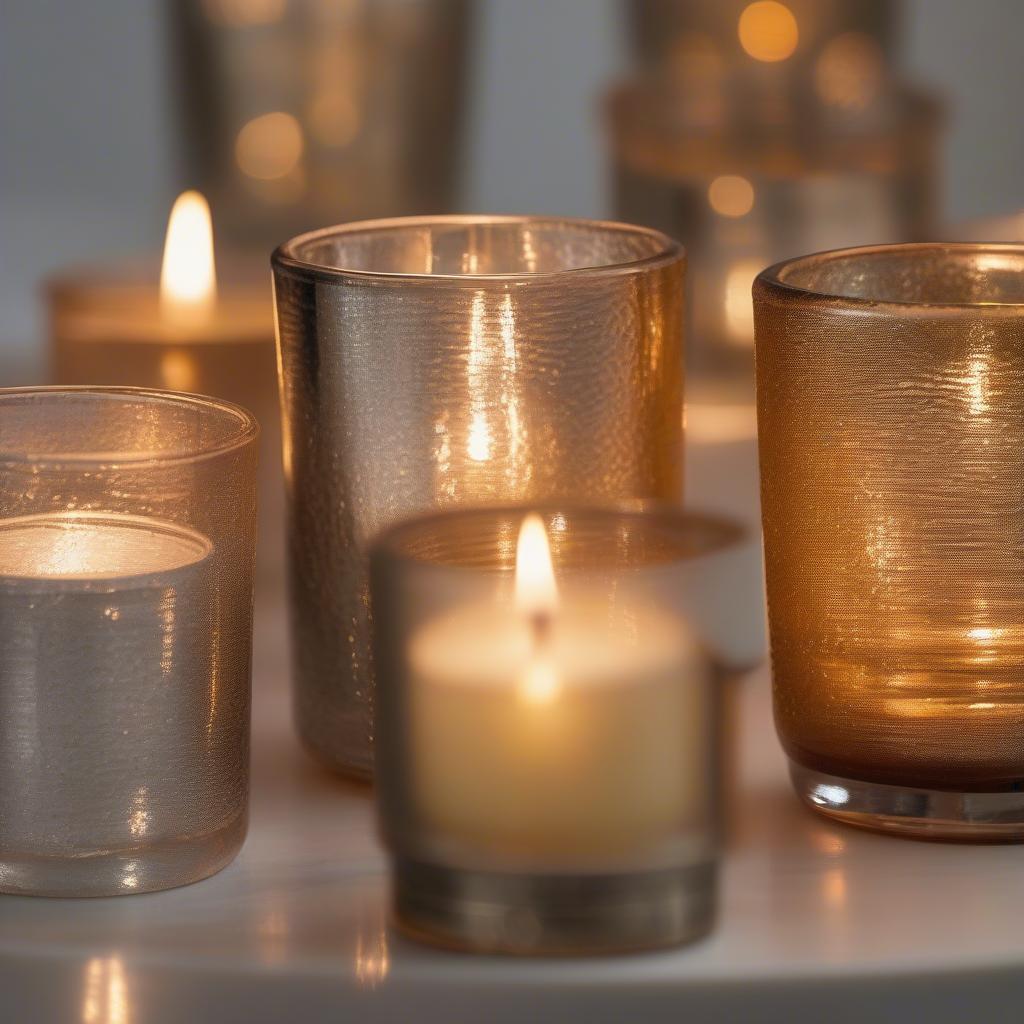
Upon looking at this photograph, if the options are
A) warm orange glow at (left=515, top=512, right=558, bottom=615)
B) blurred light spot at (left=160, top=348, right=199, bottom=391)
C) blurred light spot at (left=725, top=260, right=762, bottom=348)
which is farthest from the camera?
blurred light spot at (left=725, top=260, right=762, bottom=348)

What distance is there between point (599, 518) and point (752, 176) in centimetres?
63

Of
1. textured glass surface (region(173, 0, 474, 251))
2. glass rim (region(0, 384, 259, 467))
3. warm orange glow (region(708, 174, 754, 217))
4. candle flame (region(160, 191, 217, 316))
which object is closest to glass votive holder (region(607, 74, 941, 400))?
warm orange glow (region(708, 174, 754, 217))

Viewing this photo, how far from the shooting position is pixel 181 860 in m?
0.46

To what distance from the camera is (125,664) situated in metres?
0.44

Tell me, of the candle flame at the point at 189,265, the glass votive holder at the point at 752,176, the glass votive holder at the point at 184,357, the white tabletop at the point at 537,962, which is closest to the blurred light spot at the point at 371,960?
the white tabletop at the point at 537,962

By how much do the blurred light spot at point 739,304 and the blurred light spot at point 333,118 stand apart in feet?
0.74

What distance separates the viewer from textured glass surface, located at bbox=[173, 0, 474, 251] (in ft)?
3.46

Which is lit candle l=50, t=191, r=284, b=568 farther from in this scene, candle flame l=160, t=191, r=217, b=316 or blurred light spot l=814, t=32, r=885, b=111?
blurred light spot l=814, t=32, r=885, b=111

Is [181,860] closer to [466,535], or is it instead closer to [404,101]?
[466,535]

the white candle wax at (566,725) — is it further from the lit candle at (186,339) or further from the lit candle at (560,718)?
the lit candle at (186,339)

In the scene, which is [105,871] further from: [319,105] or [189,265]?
[319,105]

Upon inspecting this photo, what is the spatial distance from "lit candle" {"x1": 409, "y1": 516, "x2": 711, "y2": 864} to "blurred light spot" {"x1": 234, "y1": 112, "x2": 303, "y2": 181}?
0.71 m

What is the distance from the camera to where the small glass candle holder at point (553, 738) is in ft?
1.31

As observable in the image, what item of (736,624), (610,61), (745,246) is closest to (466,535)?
(736,624)
